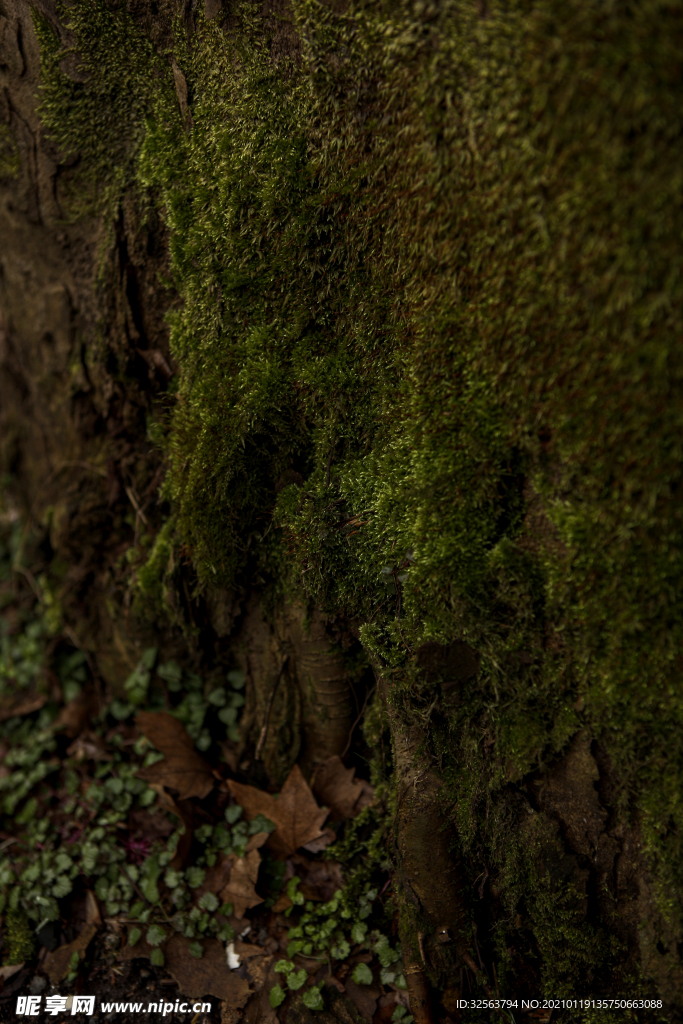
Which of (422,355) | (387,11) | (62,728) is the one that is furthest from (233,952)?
(387,11)

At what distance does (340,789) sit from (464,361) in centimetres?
182

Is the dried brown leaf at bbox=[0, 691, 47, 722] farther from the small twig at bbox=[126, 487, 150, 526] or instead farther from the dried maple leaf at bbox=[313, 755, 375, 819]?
the dried maple leaf at bbox=[313, 755, 375, 819]

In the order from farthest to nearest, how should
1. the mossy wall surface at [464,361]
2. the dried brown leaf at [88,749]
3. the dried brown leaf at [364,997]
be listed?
1. the dried brown leaf at [88,749]
2. the dried brown leaf at [364,997]
3. the mossy wall surface at [464,361]

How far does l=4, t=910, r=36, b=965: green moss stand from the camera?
2.38m

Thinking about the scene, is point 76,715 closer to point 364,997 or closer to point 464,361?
point 364,997

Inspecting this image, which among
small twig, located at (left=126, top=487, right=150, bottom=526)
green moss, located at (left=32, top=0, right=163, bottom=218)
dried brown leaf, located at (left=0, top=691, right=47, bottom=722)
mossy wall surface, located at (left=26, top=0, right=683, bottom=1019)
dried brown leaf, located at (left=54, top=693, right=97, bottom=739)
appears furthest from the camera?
dried brown leaf, located at (left=0, top=691, right=47, bottom=722)

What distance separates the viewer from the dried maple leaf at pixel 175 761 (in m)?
2.70

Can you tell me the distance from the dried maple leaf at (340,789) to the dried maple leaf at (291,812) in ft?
0.18

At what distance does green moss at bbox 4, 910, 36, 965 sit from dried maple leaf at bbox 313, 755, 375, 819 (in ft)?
4.06

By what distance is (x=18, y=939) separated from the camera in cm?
241

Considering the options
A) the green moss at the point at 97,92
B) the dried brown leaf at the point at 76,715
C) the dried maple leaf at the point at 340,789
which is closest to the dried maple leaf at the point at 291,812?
the dried maple leaf at the point at 340,789

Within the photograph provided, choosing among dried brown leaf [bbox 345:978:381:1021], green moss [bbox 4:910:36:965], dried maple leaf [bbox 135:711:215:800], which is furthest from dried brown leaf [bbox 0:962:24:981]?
dried brown leaf [bbox 345:978:381:1021]

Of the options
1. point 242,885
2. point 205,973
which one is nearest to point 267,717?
point 242,885

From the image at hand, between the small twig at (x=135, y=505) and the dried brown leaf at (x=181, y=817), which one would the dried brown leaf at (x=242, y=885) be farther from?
the small twig at (x=135, y=505)
